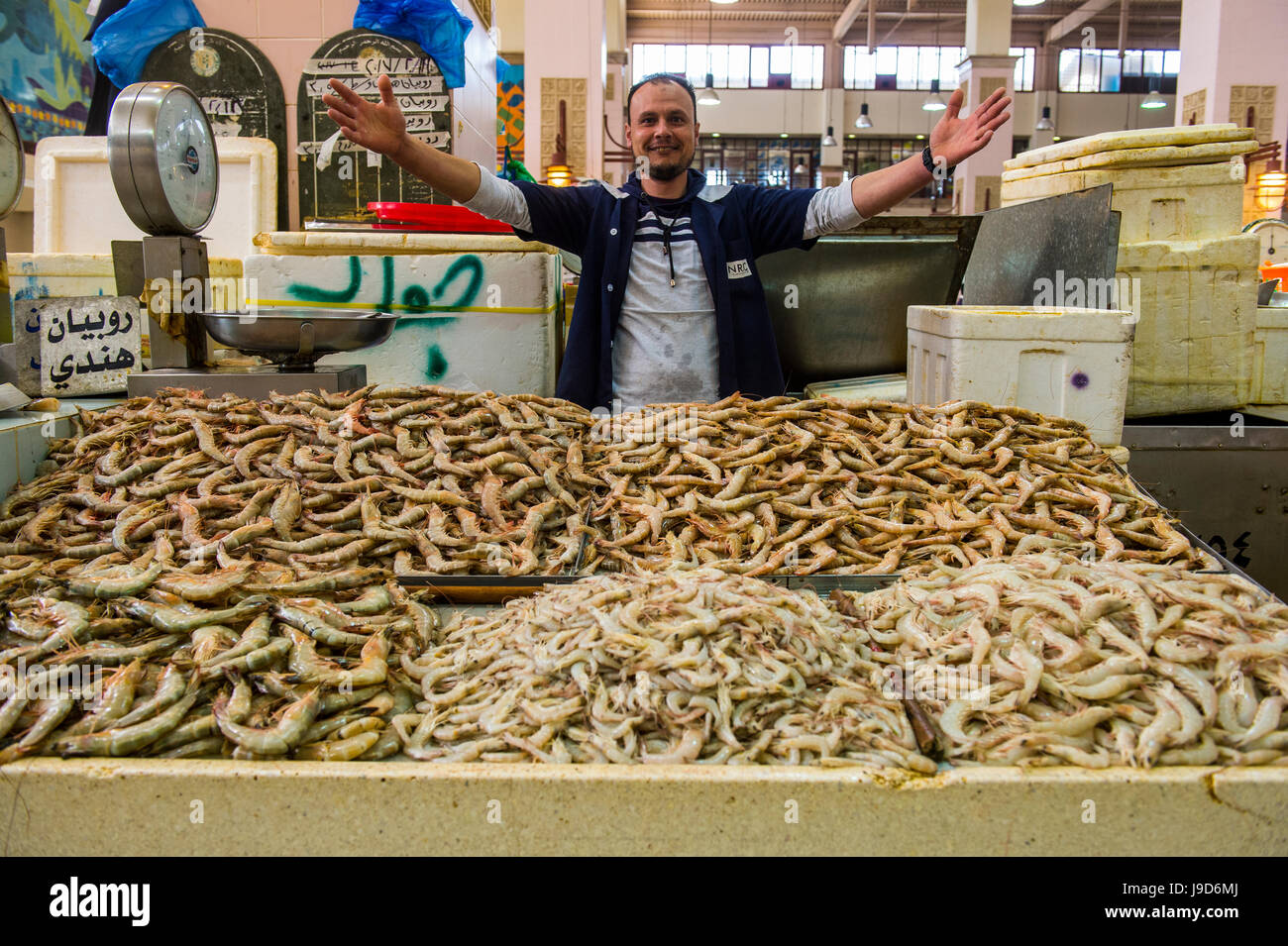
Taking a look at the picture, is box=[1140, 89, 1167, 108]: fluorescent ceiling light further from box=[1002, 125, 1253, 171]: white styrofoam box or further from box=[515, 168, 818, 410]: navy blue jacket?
box=[515, 168, 818, 410]: navy blue jacket

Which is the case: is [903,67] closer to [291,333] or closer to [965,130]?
[965,130]

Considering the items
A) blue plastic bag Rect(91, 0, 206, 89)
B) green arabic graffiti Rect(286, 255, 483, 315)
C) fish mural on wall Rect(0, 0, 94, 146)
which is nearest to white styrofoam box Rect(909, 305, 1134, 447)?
green arabic graffiti Rect(286, 255, 483, 315)

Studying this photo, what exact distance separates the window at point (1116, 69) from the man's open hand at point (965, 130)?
80.3 feet

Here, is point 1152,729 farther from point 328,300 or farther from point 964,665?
point 328,300

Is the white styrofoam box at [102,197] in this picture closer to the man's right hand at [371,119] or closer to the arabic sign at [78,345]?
the arabic sign at [78,345]

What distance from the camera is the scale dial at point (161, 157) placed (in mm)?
3115

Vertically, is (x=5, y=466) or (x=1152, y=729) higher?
(x=5, y=466)

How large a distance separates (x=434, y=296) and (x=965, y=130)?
2356mm

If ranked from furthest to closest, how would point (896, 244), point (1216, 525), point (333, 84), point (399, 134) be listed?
point (896, 244) < point (1216, 525) < point (399, 134) < point (333, 84)

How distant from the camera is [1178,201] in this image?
13.8 ft

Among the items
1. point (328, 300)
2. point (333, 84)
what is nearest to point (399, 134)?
point (333, 84)
